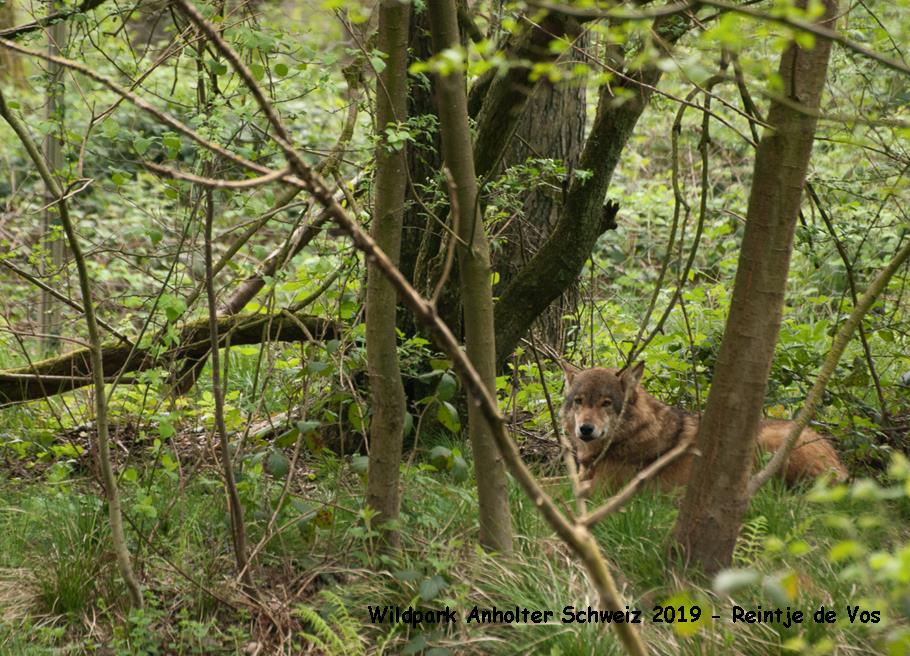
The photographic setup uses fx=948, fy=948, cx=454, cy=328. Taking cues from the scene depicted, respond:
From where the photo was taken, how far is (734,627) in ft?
13.3

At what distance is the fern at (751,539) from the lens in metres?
4.63

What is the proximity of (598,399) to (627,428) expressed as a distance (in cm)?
34

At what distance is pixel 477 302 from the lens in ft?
15.4

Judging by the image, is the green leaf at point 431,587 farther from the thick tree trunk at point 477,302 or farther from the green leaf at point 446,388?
the green leaf at point 446,388

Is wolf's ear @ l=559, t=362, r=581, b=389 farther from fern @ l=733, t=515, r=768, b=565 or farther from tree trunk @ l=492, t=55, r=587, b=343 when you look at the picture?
fern @ l=733, t=515, r=768, b=565

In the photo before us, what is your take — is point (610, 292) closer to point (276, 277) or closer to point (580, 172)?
point (580, 172)

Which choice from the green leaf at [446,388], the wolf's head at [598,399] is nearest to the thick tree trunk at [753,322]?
the green leaf at [446,388]

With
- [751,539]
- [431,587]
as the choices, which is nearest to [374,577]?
[431,587]

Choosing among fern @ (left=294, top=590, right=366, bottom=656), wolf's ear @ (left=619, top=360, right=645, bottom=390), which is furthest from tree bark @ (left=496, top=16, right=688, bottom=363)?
fern @ (left=294, top=590, right=366, bottom=656)

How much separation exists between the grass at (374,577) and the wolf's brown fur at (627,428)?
Result: 0.98 m

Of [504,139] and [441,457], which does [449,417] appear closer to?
[441,457]

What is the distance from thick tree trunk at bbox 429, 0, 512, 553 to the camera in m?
4.50

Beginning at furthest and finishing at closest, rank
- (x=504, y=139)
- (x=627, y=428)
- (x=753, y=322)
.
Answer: (x=627, y=428) < (x=504, y=139) < (x=753, y=322)

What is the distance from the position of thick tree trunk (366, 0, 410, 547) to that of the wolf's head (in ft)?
6.53
